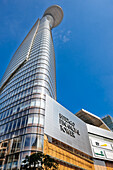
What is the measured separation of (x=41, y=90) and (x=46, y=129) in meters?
13.0

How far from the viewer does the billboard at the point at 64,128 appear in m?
34.2

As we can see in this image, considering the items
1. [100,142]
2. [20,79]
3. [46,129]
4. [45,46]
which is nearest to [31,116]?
[46,129]

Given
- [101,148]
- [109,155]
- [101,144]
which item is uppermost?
[101,144]

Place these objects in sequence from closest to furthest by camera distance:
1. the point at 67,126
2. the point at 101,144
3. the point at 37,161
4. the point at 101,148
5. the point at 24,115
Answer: the point at 37,161 → the point at 24,115 → the point at 67,126 → the point at 101,148 → the point at 101,144

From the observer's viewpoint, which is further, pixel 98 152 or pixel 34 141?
pixel 98 152

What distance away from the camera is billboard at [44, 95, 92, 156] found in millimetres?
34169

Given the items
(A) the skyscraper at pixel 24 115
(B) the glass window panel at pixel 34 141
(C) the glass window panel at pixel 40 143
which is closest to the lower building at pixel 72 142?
(C) the glass window panel at pixel 40 143

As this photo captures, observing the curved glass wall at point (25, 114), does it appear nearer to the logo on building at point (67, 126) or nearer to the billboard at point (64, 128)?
the billboard at point (64, 128)

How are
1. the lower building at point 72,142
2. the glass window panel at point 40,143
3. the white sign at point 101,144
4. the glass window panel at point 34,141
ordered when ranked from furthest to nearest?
1. the white sign at point 101,144
2. the lower building at point 72,142
3. the glass window panel at point 40,143
4. the glass window panel at point 34,141

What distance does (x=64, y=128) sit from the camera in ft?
124

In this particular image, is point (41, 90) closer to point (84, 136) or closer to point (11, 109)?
point (11, 109)

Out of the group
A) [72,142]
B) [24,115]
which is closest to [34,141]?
[24,115]

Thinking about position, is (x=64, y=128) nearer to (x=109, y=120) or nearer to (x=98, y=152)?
(x=98, y=152)

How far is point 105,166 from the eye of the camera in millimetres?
44719
